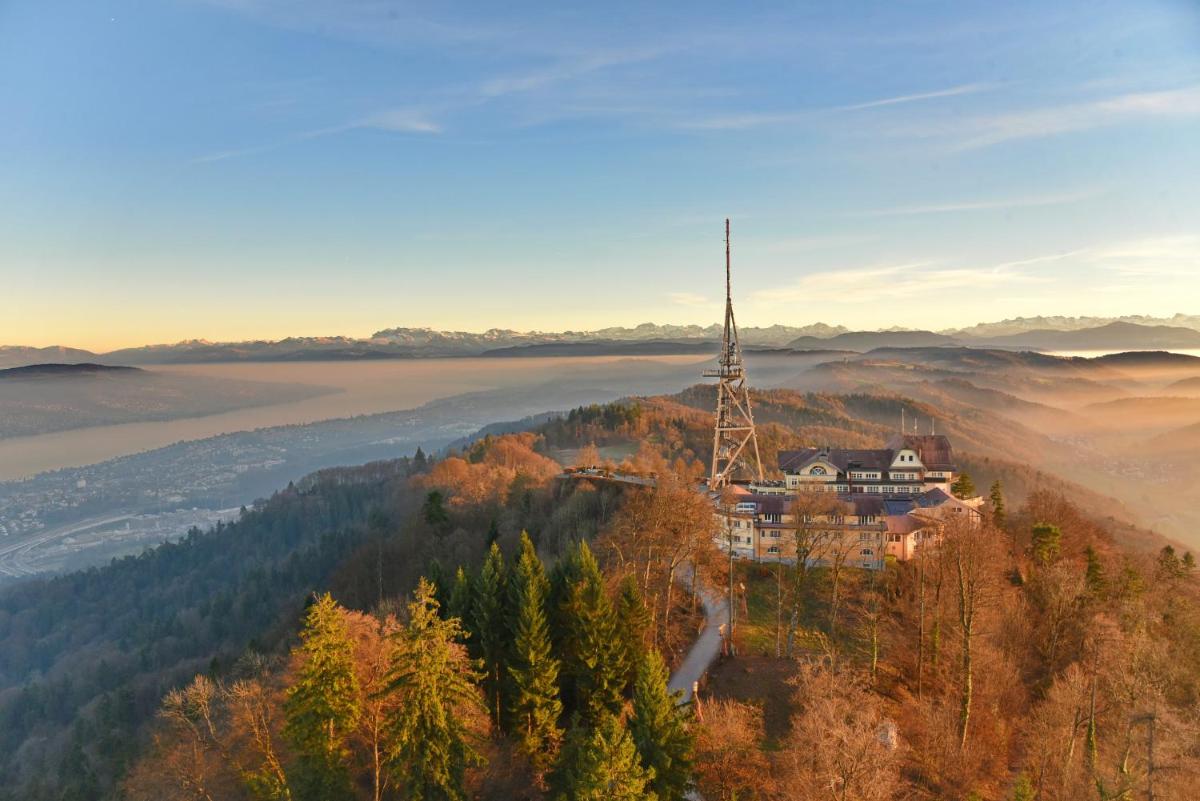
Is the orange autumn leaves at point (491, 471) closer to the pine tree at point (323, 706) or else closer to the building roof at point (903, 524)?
the building roof at point (903, 524)

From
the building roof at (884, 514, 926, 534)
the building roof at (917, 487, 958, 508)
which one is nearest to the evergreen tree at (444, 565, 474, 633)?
the building roof at (884, 514, 926, 534)

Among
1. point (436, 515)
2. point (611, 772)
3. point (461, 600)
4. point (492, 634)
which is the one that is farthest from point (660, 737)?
point (436, 515)

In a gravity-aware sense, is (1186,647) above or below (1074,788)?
above

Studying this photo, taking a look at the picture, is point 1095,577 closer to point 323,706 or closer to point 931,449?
point 931,449

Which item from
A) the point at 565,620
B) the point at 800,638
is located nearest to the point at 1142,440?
the point at 800,638

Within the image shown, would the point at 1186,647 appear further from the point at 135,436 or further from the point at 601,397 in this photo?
the point at 135,436

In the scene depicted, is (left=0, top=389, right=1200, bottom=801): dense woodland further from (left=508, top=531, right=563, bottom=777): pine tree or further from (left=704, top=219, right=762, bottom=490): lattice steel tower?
(left=704, top=219, right=762, bottom=490): lattice steel tower
